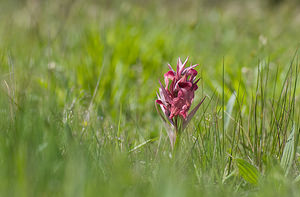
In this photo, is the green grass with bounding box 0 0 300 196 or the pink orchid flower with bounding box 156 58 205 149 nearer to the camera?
the green grass with bounding box 0 0 300 196

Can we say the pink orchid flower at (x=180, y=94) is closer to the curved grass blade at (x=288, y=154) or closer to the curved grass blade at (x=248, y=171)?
the curved grass blade at (x=248, y=171)

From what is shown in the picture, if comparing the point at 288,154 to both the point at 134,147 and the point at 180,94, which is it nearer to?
the point at 180,94

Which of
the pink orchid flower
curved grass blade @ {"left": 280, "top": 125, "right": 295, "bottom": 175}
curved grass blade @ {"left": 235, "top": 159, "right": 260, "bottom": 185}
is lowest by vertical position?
curved grass blade @ {"left": 235, "top": 159, "right": 260, "bottom": 185}

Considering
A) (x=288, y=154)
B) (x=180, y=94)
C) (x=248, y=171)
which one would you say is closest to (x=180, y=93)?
(x=180, y=94)

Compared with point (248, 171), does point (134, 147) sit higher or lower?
higher

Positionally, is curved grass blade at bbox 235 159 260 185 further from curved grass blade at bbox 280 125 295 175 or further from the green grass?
curved grass blade at bbox 280 125 295 175

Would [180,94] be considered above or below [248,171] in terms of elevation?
above

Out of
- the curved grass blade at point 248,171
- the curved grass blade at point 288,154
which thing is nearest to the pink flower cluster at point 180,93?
the curved grass blade at point 248,171

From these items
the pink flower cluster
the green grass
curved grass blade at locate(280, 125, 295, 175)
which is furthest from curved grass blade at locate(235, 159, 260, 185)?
the pink flower cluster

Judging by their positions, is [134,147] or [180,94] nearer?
[180,94]

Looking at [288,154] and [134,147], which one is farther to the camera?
[134,147]

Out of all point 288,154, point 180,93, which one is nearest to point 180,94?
point 180,93

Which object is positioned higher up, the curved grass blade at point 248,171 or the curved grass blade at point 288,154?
the curved grass blade at point 288,154

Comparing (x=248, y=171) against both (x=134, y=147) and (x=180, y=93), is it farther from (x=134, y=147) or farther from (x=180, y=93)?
(x=134, y=147)
